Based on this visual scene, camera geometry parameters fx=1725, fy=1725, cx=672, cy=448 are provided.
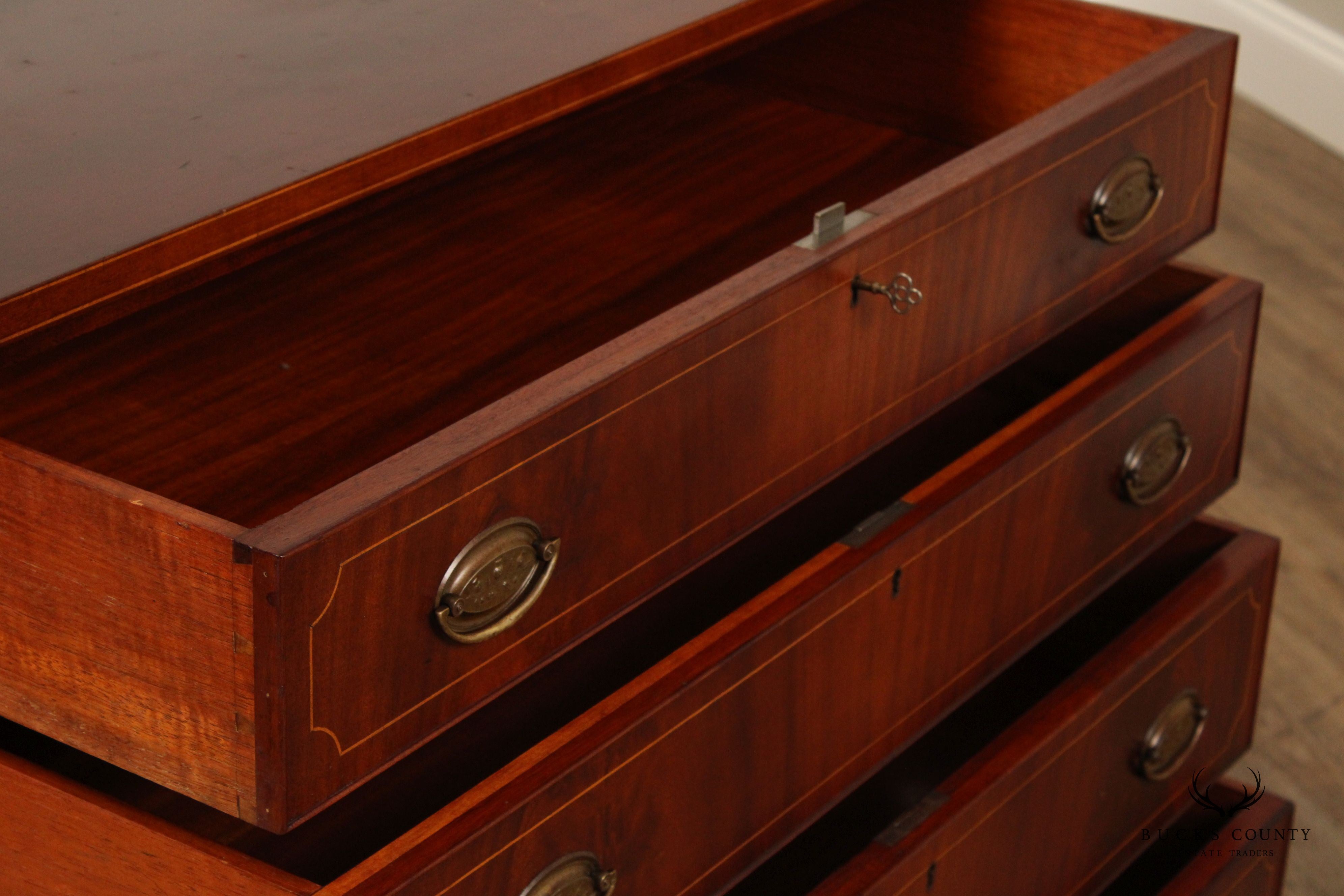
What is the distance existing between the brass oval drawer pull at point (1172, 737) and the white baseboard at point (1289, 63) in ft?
5.81

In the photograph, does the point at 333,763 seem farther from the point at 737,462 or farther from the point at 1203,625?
the point at 1203,625

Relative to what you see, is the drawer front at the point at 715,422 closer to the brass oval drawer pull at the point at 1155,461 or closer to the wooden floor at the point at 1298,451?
the brass oval drawer pull at the point at 1155,461

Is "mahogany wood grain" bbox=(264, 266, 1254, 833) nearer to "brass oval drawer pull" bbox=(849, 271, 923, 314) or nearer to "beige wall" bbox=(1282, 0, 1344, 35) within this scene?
"brass oval drawer pull" bbox=(849, 271, 923, 314)

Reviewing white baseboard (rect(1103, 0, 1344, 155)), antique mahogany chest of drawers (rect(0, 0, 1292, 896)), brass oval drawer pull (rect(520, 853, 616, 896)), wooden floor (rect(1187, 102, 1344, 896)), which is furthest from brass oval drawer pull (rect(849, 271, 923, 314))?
white baseboard (rect(1103, 0, 1344, 155))

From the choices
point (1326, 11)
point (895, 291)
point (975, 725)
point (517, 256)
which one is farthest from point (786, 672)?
point (1326, 11)

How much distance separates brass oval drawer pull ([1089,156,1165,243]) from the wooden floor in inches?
24.8

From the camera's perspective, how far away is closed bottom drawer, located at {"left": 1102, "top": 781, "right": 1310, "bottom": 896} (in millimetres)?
1058

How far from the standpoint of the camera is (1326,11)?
2.60m

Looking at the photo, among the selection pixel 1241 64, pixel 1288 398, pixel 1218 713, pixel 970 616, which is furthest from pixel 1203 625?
pixel 1241 64

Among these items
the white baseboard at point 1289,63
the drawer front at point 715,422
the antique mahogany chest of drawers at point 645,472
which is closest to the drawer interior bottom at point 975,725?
the antique mahogany chest of drawers at point 645,472

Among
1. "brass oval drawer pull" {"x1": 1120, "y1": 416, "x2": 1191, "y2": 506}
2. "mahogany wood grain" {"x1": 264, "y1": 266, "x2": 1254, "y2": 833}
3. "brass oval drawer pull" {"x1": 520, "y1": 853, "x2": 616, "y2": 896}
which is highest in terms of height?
"mahogany wood grain" {"x1": 264, "y1": 266, "x2": 1254, "y2": 833}

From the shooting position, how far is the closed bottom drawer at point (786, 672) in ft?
2.03

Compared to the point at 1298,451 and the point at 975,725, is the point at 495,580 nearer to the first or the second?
the point at 975,725

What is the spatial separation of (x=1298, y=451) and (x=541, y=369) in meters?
1.29
